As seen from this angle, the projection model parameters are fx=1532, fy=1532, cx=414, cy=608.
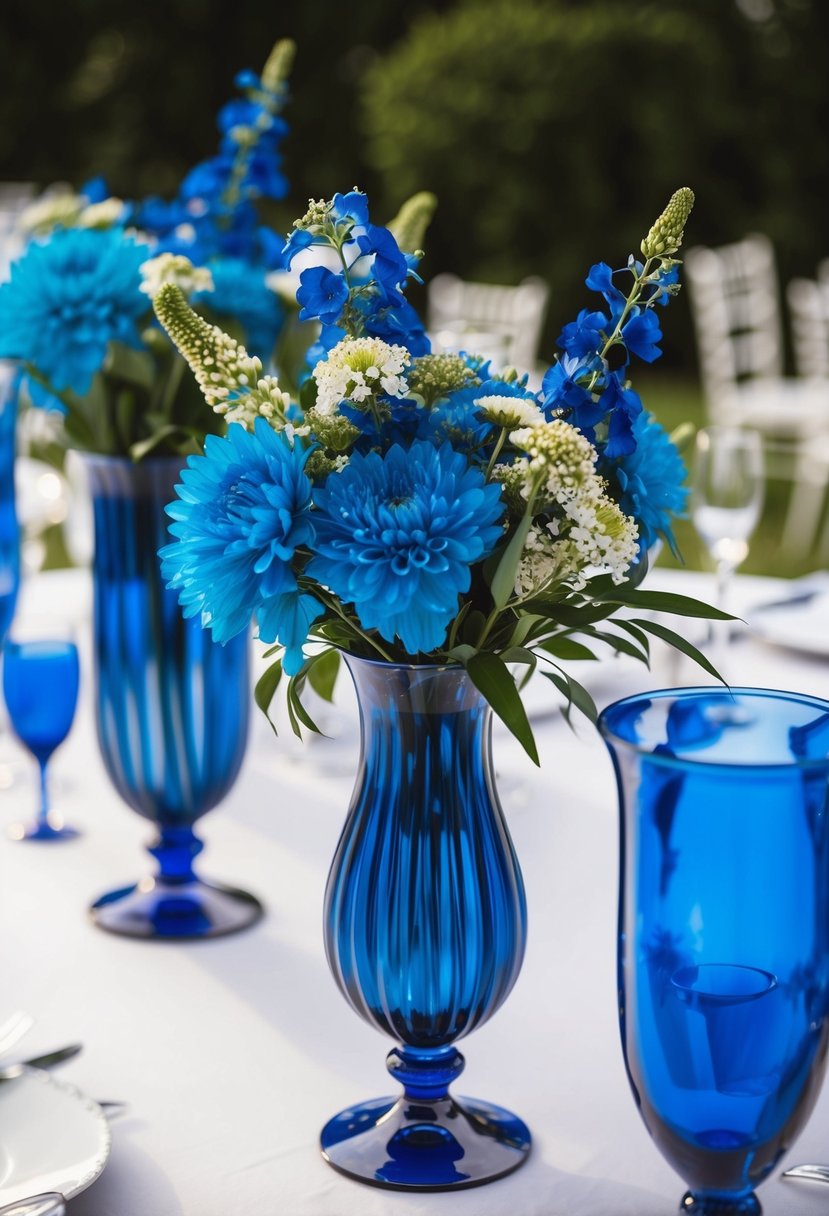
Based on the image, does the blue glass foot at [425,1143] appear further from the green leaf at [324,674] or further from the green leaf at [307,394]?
the green leaf at [307,394]

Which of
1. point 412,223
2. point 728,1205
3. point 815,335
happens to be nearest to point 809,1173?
point 728,1205

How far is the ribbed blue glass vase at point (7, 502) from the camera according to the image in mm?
1339

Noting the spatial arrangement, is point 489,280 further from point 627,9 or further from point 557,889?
point 557,889

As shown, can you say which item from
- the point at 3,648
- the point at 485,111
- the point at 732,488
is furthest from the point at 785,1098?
the point at 485,111

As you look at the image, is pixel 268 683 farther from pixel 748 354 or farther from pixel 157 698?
pixel 748 354

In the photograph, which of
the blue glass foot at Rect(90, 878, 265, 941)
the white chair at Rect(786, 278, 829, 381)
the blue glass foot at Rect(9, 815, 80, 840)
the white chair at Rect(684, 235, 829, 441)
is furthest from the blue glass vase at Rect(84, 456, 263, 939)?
the white chair at Rect(786, 278, 829, 381)

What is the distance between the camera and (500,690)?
765 millimetres

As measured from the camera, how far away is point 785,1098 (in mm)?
676

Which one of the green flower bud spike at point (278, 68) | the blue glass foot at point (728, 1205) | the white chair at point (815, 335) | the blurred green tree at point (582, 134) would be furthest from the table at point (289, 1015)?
the blurred green tree at point (582, 134)

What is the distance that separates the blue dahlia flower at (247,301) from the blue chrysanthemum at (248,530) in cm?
52

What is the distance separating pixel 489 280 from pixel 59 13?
392 centimetres

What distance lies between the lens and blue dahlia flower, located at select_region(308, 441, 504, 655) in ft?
2.37

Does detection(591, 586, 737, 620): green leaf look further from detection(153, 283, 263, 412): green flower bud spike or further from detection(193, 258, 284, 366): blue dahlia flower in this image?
detection(193, 258, 284, 366): blue dahlia flower

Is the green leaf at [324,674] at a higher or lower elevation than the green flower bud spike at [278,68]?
lower
